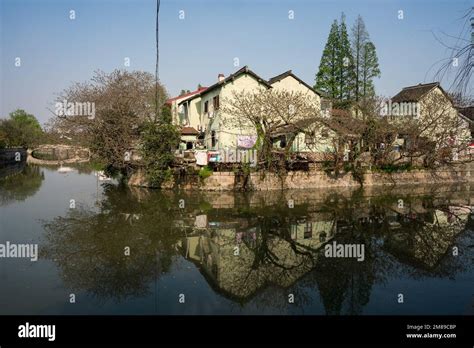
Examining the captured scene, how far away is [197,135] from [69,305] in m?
25.6

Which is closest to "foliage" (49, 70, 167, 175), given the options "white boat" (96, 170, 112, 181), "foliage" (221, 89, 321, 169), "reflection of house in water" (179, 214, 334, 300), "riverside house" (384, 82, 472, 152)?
"white boat" (96, 170, 112, 181)

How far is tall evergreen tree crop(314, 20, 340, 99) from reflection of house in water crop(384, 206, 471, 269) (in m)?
23.9

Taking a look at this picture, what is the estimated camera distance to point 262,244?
36.7 ft

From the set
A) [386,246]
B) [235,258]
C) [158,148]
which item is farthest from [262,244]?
[158,148]

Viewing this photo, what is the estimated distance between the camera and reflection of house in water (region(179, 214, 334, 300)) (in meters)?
8.33

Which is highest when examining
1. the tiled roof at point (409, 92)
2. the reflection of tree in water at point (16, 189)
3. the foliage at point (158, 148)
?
the tiled roof at point (409, 92)

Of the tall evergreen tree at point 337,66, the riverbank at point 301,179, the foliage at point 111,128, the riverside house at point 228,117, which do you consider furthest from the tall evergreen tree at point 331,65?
the foliage at point 111,128

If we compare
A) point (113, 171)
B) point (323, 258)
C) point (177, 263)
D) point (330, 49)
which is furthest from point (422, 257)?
point (330, 49)

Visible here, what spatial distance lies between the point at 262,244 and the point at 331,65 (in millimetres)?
31368

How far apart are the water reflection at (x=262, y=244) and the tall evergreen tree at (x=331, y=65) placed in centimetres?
2146

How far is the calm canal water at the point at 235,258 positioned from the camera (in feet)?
23.3

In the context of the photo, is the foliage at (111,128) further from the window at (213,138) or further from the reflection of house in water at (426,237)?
the reflection of house in water at (426,237)

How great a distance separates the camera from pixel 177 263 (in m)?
9.45
